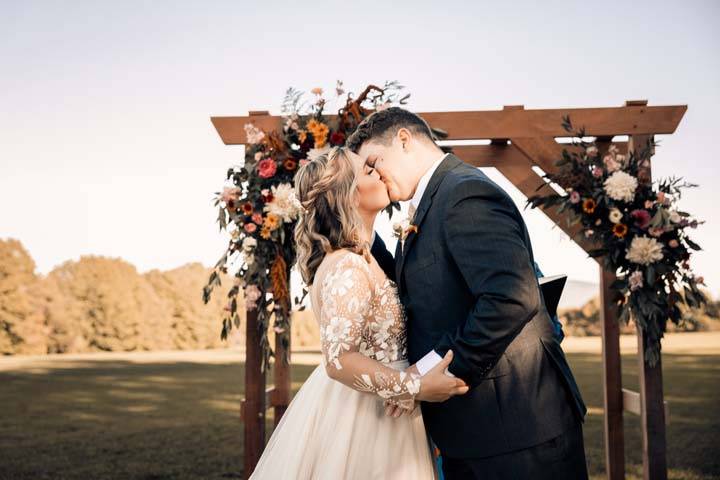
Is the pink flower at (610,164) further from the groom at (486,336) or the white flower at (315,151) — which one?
the groom at (486,336)

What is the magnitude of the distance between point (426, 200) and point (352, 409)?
868mm

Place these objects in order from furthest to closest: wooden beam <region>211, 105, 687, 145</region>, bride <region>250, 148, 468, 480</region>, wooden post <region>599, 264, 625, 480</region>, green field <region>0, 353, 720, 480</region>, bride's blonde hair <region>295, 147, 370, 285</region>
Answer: green field <region>0, 353, 720, 480</region>
wooden post <region>599, 264, 625, 480</region>
wooden beam <region>211, 105, 687, 145</region>
bride's blonde hair <region>295, 147, 370, 285</region>
bride <region>250, 148, 468, 480</region>

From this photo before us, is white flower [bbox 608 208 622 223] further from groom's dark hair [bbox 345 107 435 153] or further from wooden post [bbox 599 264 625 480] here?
groom's dark hair [bbox 345 107 435 153]

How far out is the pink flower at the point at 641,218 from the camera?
3.84 m

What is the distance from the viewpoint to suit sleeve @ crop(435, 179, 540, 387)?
183 cm

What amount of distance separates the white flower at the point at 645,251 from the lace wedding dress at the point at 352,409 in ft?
7.12

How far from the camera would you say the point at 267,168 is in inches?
151

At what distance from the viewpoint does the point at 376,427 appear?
2295mm

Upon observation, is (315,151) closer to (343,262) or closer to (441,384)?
(343,262)

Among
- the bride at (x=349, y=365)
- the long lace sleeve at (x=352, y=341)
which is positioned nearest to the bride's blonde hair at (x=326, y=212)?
the bride at (x=349, y=365)

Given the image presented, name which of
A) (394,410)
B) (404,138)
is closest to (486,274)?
(394,410)

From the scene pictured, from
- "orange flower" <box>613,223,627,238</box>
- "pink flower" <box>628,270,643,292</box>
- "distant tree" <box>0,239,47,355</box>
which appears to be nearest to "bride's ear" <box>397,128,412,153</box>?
"orange flower" <box>613,223,627,238</box>

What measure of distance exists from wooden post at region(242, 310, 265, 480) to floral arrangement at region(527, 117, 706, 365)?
223cm

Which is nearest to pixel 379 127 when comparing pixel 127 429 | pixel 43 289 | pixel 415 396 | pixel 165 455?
pixel 415 396
